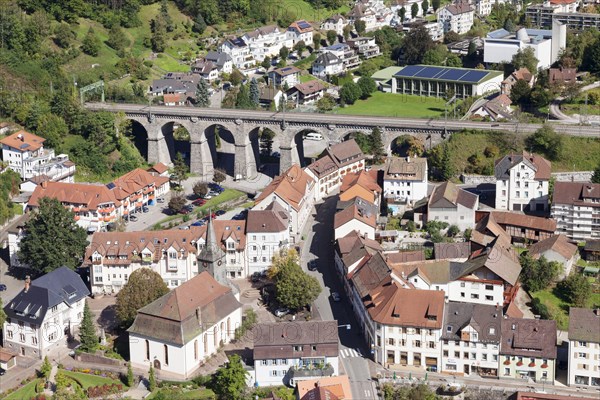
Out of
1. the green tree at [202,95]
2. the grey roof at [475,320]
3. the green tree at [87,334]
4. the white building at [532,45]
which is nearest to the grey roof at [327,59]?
the white building at [532,45]

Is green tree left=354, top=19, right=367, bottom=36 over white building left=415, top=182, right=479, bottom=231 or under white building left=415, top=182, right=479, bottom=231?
over

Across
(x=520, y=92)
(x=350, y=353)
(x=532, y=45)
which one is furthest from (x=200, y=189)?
(x=532, y=45)

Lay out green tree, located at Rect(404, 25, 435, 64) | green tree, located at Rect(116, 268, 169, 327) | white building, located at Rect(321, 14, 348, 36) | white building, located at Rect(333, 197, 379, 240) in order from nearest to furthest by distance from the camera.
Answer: green tree, located at Rect(116, 268, 169, 327) < white building, located at Rect(333, 197, 379, 240) < green tree, located at Rect(404, 25, 435, 64) < white building, located at Rect(321, 14, 348, 36)

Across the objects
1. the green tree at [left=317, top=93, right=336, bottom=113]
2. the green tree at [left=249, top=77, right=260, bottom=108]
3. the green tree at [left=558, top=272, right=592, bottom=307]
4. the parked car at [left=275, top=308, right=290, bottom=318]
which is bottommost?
the parked car at [left=275, top=308, right=290, bottom=318]

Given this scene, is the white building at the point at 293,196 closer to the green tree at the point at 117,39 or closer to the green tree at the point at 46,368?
the green tree at the point at 46,368

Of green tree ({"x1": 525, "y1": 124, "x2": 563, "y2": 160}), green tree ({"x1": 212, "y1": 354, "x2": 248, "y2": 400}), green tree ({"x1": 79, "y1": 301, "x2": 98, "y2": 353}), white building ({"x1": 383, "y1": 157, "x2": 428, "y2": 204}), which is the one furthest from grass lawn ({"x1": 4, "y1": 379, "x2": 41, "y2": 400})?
green tree ({"x1": 525, "y1": 124, "x2": 563, "y2": 160})

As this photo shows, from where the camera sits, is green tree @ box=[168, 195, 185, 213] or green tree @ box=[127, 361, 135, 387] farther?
green tree @ box=[168, 195, 185, 213]

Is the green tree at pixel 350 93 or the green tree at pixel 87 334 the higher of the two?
the green tree at pixel 350 93

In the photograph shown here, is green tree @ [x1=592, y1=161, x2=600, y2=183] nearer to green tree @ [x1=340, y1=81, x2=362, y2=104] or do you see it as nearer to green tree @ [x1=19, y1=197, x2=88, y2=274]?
green tree @ [x1=19, y1=197, x2=88, y2=274]
